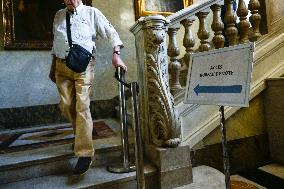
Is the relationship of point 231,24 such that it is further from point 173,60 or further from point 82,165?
point 82,165

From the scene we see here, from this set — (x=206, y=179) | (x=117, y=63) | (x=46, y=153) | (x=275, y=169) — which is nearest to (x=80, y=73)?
(x=117, y=63)

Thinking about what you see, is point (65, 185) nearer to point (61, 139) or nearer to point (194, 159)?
point (61, 139)

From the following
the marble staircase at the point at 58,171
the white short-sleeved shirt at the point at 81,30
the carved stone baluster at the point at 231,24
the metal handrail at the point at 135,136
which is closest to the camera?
the metal handrail at the point at 135,136

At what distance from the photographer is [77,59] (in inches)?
90.6

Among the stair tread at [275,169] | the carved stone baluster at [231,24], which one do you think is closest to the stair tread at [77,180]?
the stair tread at [275,169]

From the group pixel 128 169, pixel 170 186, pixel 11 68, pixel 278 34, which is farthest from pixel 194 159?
pixel 11 68

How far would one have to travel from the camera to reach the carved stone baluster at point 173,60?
8.38 feet

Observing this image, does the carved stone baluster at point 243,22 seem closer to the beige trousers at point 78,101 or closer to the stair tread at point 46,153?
the beige trousers at point 78,101

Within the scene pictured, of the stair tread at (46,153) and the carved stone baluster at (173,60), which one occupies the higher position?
the carved stone baluster at (173,60)

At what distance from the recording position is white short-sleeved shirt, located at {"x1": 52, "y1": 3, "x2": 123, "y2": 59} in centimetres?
242

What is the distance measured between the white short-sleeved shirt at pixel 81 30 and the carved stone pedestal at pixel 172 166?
1.12 m

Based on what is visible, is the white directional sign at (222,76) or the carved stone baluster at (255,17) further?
the carved stone baluster at (255,17)

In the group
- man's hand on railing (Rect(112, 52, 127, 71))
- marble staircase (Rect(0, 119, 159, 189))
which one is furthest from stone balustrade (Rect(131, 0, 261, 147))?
marble staircase (Rect(0, 119, 159, 189))

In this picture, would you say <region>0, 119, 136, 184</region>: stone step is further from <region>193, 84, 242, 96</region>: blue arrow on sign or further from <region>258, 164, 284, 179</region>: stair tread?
<region>258, 164, 284, 179</region>: stair tread
